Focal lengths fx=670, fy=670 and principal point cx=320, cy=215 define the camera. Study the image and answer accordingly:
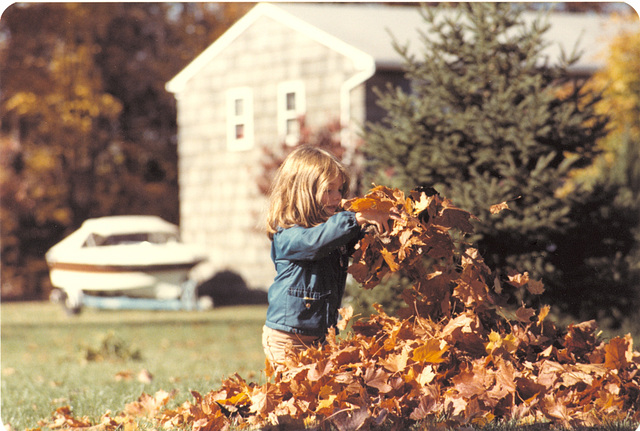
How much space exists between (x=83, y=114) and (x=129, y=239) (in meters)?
5.12

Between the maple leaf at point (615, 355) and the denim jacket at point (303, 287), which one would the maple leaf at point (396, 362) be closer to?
the denim jacket at point (303, 287)

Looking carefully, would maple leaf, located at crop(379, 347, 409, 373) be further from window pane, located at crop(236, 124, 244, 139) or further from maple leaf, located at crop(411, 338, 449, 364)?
window pane, located at crop(236, 124, 244, 139)

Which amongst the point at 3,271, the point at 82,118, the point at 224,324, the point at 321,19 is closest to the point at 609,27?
the point at 321,19

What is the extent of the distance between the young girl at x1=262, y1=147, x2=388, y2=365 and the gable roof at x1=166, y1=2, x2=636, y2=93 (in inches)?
375

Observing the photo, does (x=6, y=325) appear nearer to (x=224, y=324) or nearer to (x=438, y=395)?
(x=224, y=324)

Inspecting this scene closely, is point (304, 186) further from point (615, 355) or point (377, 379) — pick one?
point (615, 355)

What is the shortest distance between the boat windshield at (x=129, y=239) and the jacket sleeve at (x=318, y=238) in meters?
11.3

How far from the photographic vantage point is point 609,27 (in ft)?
49.5

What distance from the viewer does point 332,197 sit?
360 centimetres

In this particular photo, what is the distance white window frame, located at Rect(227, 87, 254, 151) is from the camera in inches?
591

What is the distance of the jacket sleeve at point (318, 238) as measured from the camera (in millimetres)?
3240

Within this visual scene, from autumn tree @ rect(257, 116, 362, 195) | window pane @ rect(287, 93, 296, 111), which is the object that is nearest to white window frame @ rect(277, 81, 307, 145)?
window pane @ rect(287, 93, 296, 111)

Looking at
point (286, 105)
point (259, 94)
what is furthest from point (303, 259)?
point (259, 94)

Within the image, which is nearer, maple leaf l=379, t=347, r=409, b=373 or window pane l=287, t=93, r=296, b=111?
maple leaf l=379, t=347, r=409, b=373
